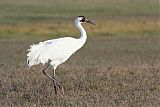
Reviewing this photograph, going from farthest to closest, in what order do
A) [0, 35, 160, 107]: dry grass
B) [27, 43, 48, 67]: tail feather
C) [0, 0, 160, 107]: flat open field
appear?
1. [27, 43, 48, 67]: tail feather
2. [0, 0, 160, 107]: flat open field
3. [0, 35, 160, 107]: dry grass

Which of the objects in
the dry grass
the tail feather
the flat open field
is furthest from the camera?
the tail feather

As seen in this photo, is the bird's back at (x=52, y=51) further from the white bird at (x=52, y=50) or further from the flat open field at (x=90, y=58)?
the flat open field at (x=90, y=58)

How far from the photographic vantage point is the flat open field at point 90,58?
1145 cm

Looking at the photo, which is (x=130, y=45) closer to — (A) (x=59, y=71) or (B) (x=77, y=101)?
(A) (x=59, y=71)

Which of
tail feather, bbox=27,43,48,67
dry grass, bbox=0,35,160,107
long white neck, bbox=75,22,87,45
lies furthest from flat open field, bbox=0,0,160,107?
long white neck, bbox=75,22,87,45

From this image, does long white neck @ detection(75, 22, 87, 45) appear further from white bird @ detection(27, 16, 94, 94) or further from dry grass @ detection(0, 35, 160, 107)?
dry grass @ detection(0, 35, 160, 107)

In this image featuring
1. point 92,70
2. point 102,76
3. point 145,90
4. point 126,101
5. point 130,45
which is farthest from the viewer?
point 130,45

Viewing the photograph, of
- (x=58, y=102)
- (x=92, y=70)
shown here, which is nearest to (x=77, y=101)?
(x=58, y=102)

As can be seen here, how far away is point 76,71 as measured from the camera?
15586 millimetres

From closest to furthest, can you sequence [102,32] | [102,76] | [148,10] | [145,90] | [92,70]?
[145,90] → [102,76] → [92,70] → [102,32] → [148,10]

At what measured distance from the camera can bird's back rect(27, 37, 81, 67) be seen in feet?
41.3

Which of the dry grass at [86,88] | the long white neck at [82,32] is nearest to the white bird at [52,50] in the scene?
the long white neck at [82,32]

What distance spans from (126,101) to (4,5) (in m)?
40.0

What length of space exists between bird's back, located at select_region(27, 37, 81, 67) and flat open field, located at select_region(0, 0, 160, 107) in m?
0.60
